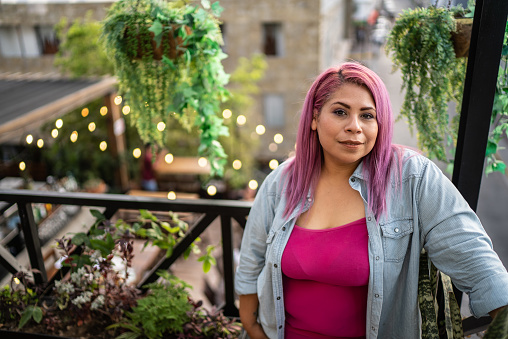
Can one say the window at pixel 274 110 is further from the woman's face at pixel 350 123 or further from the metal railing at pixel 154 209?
the woman's face at pixel 350 123

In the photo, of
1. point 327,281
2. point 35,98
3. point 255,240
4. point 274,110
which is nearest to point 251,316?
point 255,240

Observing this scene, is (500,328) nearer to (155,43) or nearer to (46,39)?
(155,43)

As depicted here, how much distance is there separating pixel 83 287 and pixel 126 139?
8.31 meters

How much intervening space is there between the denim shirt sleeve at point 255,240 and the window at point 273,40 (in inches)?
434

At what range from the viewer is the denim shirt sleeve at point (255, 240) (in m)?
1.50

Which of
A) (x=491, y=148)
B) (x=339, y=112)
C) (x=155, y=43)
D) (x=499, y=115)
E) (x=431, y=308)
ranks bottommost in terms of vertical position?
(x=431, y=308)

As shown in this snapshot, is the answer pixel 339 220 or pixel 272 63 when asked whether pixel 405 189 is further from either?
pixel 272 63

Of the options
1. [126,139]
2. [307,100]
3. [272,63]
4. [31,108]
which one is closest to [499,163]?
[307,100]

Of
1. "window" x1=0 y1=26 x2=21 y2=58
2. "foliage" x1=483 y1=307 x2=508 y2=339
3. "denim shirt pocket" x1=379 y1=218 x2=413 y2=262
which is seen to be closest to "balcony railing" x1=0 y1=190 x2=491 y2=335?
"denim shirt pocket" x1=379 y1=218 x2=413 y2=262

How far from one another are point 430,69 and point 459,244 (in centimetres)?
76

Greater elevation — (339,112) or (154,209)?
(339,112)

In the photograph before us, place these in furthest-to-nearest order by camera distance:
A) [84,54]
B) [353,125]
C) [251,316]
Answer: [84,54] < [251,316] < [353,125]

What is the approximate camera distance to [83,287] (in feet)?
6.73

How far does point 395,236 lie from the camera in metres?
1.30
